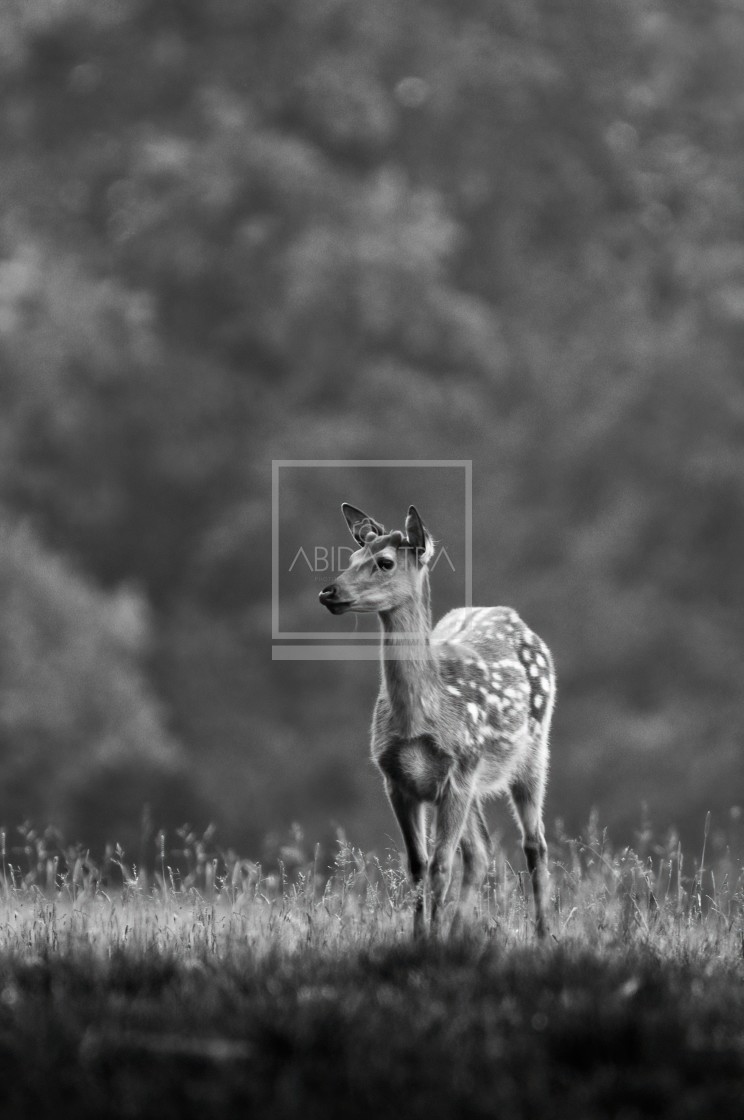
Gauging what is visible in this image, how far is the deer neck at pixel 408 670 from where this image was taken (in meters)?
5.93

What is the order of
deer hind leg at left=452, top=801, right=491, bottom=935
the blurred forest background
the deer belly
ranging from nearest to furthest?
the deer belly
deer hind leg at left=452, top=801, right=491, bottom=935
the blurred forest background

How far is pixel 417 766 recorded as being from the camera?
590 centimetres

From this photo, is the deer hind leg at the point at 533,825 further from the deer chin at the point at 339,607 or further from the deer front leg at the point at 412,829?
the deer chin at the point at 339,607

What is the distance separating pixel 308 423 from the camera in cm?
1839

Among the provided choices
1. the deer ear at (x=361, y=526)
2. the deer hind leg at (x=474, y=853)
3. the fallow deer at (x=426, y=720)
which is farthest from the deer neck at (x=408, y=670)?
the deer hind leg at (x=474, y=853)

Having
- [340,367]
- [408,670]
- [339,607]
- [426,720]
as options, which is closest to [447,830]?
[426,720]

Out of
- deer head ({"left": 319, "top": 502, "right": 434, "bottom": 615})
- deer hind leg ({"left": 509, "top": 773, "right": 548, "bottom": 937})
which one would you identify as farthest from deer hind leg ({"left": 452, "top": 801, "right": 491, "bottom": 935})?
deer head ({"left": 319, "top": 502, "right": 434, "bottom": 615})

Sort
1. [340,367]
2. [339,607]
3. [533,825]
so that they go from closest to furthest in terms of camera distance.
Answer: [339,607], [533,825], [340,367]

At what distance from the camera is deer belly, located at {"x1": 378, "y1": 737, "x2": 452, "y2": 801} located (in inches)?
232

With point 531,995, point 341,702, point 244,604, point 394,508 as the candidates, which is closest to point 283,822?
point 341,702

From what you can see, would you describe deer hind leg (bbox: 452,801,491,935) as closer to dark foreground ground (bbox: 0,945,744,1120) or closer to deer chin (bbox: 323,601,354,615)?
deer chin (bbox: 323,601,354,615)

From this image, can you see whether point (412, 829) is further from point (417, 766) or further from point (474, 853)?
point (474, 853)

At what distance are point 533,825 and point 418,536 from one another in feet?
5.73

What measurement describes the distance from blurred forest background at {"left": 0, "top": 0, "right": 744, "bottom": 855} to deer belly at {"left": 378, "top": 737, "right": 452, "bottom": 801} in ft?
32.2
